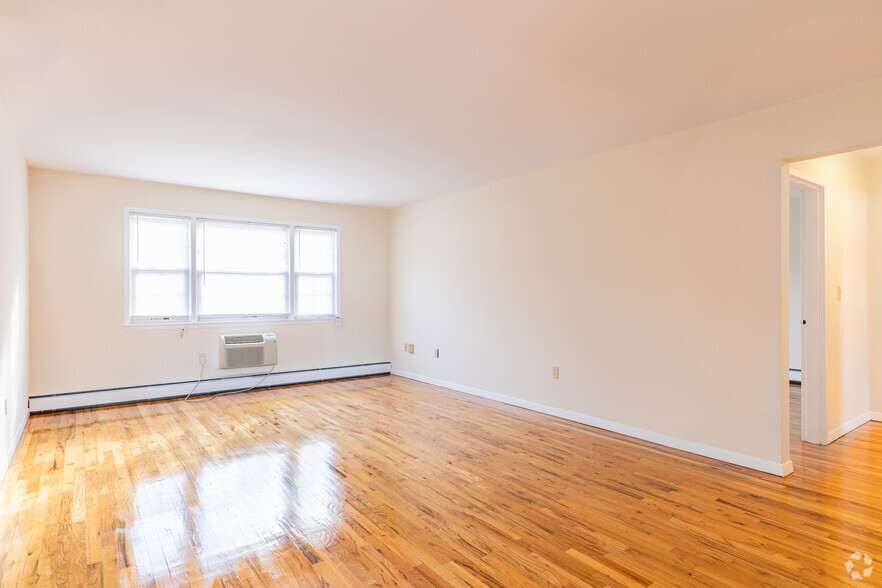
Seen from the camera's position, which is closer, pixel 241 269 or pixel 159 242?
pixel 159 242

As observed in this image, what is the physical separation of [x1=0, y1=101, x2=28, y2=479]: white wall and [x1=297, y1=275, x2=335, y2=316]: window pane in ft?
9.43

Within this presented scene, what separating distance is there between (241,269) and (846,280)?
6.45m

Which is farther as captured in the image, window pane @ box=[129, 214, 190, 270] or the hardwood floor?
window pane @ box=[129, 214, 190, 270]

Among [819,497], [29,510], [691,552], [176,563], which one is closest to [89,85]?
[29,510]

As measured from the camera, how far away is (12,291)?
3.62m

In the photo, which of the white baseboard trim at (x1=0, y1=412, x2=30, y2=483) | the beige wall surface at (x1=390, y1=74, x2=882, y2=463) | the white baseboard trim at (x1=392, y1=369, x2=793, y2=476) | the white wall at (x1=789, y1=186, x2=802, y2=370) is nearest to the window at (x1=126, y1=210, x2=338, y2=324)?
the white baseboard trim at (x1=0, y1=412, x2=30, y2=483)

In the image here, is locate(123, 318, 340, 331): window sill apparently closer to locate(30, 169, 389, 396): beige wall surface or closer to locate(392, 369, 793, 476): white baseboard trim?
locate(30, 169, 389, 396): beige wall surface

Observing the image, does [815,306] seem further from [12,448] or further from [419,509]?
[12,448]

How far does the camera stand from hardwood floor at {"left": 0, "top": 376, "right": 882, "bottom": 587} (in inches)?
80.5

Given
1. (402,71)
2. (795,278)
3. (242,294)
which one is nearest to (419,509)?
(402,71)

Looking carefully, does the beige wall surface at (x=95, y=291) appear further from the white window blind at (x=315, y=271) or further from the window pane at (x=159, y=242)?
the white window blind at (x=315, y=271)

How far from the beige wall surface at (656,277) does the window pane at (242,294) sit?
2.51 metres

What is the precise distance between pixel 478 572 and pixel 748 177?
314cm

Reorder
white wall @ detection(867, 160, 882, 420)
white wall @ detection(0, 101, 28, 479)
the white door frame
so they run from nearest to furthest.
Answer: white wall @ detection(0, 101, 28, 479), the white door frame, white wall @ detection(867, 160, 882, 420)
